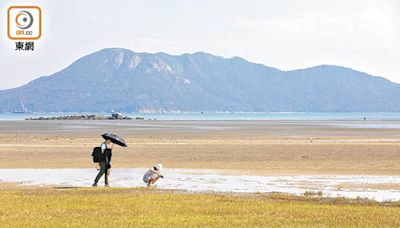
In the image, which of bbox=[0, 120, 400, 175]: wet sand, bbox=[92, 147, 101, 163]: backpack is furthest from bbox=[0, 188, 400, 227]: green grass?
bbox=[0, 120, 400, 175]: wet sand

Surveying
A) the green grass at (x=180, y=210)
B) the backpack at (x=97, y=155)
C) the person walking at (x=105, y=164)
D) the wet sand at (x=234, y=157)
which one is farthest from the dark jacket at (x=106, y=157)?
the wet sand at (x=234, y=157)

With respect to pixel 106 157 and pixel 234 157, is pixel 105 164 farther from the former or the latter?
pixel 234 157

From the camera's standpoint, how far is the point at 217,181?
3089cm

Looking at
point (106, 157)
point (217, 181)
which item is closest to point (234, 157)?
point (217, 181)

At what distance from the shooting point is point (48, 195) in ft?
81.3

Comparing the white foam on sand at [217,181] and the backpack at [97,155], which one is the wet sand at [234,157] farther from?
Answer: the backpack at [97,155]

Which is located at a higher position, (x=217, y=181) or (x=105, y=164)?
(x=105, y=164)

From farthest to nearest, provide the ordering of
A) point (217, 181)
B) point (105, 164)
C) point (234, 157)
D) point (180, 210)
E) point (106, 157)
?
point (234, 157) → point (217, 181) → point (106, 157) → point (105, 164) → point (180, 210)

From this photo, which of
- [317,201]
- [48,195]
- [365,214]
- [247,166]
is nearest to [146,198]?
[48,195]

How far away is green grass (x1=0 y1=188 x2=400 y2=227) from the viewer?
19062 mm

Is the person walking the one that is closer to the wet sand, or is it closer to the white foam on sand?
the white foam on sand

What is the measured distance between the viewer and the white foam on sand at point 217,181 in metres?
27.2

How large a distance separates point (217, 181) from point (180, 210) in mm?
9684

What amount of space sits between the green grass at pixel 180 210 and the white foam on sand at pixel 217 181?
267 centimetres
